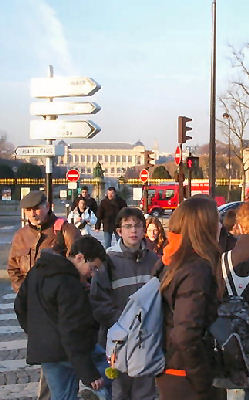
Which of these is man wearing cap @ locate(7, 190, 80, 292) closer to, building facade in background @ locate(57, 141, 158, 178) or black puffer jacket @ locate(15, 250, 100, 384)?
black puffer jacket @ locate(15, 250, 100, 384)

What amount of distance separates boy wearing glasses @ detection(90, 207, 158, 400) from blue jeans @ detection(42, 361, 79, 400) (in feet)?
1.27

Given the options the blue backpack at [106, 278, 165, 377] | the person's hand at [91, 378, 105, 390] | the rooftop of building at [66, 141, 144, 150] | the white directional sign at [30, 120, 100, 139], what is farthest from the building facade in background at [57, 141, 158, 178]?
the blue backpack at [106, 278, 165, 377]

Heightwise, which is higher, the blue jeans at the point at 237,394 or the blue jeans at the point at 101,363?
the blue jeans at the point at 101,363

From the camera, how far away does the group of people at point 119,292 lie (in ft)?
9.37

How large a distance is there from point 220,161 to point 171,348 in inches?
2678

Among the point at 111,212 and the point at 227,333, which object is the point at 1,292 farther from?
the point at 227,333

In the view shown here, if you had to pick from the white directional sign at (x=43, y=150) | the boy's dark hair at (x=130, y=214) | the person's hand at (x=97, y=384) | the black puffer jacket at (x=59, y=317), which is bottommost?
the person's hand at (x=97, y=384)

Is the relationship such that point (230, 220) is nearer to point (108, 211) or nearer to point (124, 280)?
point (124, 280)

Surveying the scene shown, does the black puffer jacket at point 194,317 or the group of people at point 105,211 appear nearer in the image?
the black puffer jacket at point 194,317

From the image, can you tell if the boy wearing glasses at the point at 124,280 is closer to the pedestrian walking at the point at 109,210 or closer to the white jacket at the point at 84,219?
the white jacket at the point at 84,219

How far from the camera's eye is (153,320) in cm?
296

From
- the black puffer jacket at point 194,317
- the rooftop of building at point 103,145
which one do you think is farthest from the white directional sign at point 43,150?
the rooftop of building at point 103,145

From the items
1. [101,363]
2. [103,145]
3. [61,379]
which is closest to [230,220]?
[101,363]

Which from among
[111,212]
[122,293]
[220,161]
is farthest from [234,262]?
[220,161]
